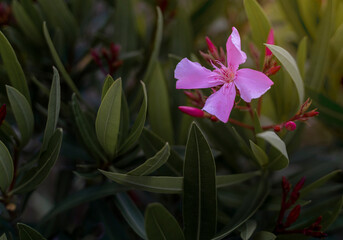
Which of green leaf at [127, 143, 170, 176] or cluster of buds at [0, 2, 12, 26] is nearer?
green leaf at [127, 143, 170, 176]

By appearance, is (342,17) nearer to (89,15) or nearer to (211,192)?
(211,192)

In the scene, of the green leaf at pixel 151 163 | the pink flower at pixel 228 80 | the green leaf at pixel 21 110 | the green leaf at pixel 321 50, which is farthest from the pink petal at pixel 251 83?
the green leaf at pixel 21 110

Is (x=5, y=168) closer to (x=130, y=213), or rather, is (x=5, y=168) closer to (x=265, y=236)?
(x=130, y=213)

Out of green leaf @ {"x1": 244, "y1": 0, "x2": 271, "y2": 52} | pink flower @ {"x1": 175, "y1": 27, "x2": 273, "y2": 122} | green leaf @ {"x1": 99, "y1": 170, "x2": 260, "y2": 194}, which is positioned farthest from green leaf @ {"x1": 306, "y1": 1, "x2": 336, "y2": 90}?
green leaf @ {"x1": 99, "y1": 170, "x2": 260, "y2": 194}

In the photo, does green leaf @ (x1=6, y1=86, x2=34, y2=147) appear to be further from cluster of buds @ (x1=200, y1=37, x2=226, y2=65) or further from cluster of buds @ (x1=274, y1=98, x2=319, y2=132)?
cluster of buds @ (x1=274, y1=98, x2=319, y2=132)

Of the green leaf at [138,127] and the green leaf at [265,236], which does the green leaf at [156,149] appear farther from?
the green leaf at [265,236]

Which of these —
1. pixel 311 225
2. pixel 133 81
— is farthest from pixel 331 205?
pixel 133 81

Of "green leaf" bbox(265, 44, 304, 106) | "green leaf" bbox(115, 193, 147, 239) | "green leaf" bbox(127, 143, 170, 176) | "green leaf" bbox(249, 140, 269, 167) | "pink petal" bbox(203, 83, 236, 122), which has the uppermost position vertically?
"green leaf" bbox(265, 44, 304, 106)

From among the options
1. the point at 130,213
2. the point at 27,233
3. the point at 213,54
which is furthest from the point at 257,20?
the point at 27,233
